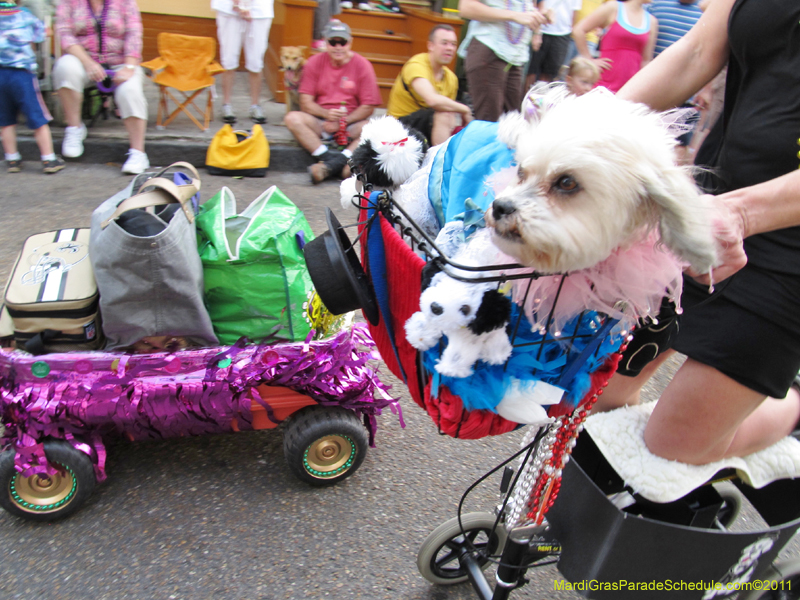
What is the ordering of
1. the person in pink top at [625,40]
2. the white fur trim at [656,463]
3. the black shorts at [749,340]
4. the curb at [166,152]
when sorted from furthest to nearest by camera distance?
the curb at [166,152] < the person in pink top at [625,40] < the white fur trim at [656,463] < the black shorts at [749,340]

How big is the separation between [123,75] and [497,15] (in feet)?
10.2

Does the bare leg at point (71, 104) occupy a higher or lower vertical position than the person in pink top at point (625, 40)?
lower

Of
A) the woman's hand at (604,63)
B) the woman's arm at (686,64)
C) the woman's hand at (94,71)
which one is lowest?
the woman's hand at (94,71)

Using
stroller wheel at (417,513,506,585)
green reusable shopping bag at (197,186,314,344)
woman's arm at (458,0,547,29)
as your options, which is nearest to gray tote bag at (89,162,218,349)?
green reusable shopping bag at (197,186,314,344)

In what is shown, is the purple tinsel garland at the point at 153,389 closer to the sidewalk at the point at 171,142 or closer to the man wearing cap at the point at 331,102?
the man wearing cap at the point at 331,102

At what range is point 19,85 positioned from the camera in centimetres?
467

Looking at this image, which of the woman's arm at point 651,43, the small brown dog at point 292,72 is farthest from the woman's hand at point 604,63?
the small brown dog at point 292,72

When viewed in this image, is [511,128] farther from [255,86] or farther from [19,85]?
[255,86]

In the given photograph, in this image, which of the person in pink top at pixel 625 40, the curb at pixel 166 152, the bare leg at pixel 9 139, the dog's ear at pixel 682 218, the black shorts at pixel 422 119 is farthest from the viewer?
the curb at pixel 166 152

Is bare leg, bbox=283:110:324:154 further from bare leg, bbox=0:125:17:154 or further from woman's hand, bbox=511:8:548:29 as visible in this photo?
bare leg, bbox=0:125:17:154

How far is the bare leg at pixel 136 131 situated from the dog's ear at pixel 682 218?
5.16m

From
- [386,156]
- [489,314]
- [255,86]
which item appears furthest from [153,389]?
[255,86]

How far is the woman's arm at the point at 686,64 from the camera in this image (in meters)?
1.42

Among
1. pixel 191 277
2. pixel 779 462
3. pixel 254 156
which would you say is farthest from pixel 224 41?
pixel 779 462
